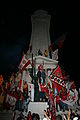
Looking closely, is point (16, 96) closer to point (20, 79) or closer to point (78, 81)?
point (20, 79)

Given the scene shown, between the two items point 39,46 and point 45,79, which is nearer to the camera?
point 45,79

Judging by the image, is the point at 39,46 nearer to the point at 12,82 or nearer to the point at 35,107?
the point at 12,82

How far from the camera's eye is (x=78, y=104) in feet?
63.1

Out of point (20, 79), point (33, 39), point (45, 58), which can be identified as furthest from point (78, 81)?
point (20, 79)

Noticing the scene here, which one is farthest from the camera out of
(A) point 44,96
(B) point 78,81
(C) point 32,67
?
(B) point 78,81

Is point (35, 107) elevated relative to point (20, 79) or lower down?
lower down

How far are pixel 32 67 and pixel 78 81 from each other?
12.7 metres

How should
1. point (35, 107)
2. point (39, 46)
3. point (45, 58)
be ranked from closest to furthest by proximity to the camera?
point (35, 107) < point (45, 58) < point (39, 46)

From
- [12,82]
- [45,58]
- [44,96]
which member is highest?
[45,58]

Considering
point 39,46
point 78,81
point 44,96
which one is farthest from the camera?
point 78,81

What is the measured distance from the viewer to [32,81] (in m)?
19.3

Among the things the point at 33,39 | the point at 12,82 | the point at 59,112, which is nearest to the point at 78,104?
the point at 59,112

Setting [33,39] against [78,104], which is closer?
[78,104]

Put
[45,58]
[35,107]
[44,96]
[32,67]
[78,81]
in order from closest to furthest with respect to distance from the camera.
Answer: [35,107] < [44,96] < [32,67] < [45,58] < [78,81]
